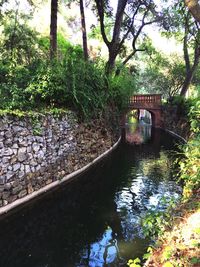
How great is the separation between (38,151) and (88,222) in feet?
8.15

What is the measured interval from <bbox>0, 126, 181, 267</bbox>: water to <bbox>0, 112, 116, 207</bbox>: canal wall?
1.54 feet

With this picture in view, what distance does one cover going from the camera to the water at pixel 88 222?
194 inches

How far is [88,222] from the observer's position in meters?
6.29

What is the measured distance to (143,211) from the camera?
6836 mm

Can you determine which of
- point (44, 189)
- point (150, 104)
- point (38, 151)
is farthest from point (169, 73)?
point (44, 189)

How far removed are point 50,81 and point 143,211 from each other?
16.3 ft

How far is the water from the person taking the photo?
4.94 meters

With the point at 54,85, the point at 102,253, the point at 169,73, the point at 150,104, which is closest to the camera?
the point at 102,253

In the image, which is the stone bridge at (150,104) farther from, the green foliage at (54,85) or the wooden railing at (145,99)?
the green foliage at (54,85)

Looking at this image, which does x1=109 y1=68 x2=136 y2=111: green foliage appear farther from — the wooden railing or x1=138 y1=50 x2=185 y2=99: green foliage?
x1=138 y1=50 x2=185 y2=99: green foliage

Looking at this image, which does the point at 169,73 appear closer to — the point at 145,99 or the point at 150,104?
the point at 150,104

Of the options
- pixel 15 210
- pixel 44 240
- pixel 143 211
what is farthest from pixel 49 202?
pixel 143 211

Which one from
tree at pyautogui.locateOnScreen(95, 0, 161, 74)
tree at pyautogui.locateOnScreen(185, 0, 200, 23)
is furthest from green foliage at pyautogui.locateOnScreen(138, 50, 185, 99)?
tree at pyautogui.locateOnScreen(185, 0, 200, 23)

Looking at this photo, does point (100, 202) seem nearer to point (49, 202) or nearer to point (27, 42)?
point (49, 202)
